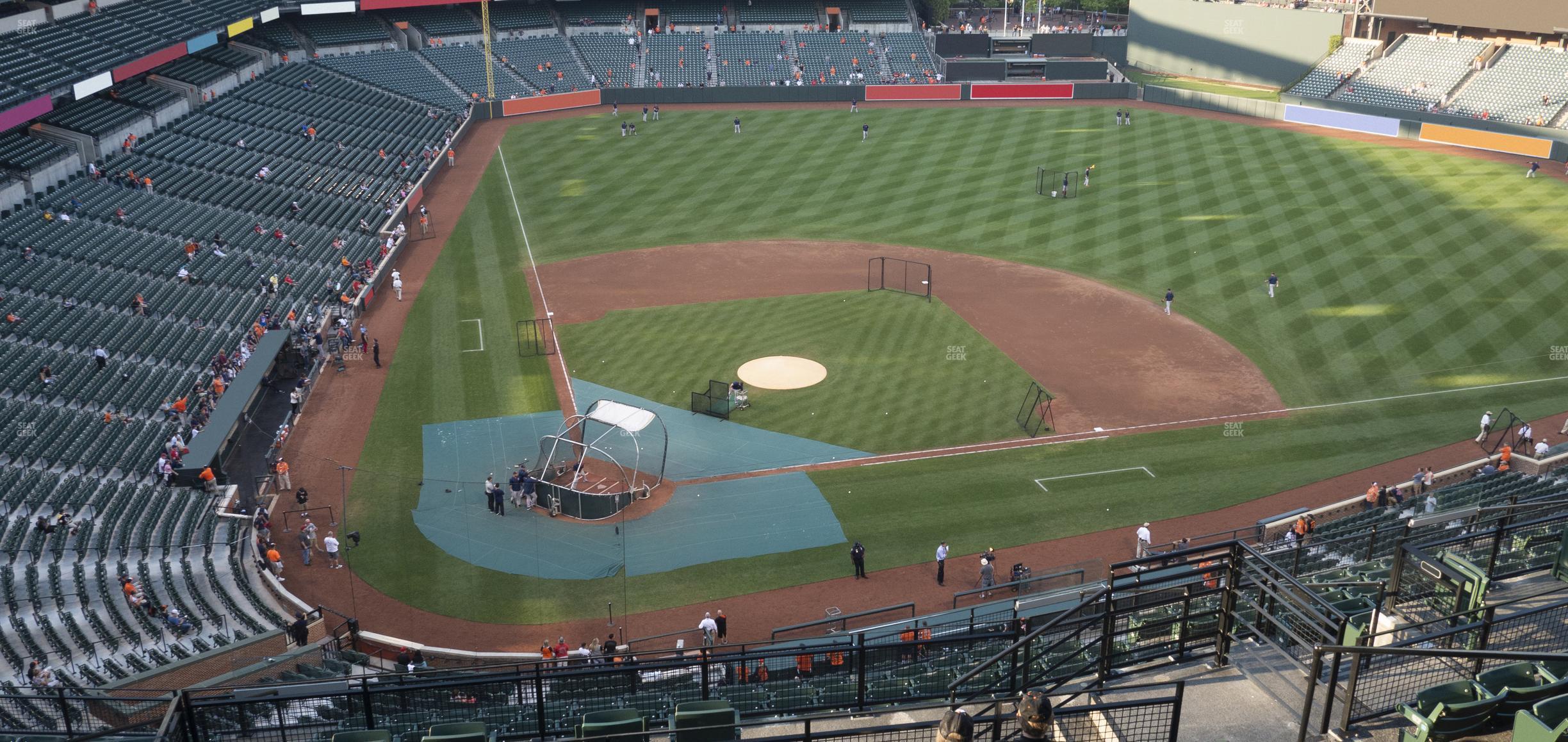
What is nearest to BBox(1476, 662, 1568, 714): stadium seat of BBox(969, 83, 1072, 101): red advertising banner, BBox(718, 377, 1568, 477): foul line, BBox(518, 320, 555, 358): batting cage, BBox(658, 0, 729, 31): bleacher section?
BBox(718, 377, 1568, 477): foul line

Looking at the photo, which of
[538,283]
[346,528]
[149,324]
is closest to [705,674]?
[346,528]

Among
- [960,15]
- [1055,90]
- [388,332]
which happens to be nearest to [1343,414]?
[388,332]

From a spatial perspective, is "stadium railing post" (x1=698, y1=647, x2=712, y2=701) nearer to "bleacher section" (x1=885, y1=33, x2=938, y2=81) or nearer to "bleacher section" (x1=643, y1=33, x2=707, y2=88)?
"bleacher section" (x1=643, y1=33, x2=707, y2=88)

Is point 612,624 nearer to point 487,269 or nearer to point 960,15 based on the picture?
point 487,269

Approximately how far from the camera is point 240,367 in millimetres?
38844

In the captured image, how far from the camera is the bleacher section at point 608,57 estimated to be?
79.9 metres

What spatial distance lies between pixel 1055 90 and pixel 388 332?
163 ft

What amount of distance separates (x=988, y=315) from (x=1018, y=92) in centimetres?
3776

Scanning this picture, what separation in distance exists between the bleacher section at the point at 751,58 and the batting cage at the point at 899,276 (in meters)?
32.6

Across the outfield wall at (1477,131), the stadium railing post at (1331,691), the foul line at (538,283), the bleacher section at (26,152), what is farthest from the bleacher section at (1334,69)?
the stadium railing post at (1331,691)

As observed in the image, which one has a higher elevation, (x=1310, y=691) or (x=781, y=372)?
(x=1310, y=691)

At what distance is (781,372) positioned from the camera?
40.8 meters

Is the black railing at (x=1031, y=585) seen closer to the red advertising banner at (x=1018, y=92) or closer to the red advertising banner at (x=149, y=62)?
the red advertising banner at (x=149, y=62)

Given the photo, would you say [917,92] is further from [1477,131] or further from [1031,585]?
[1031,585]
